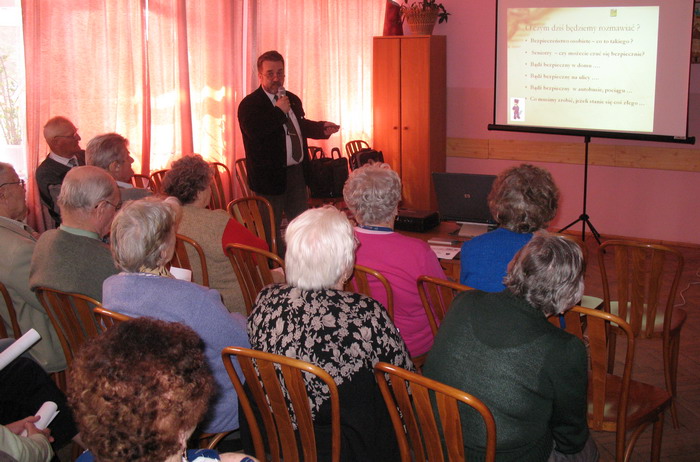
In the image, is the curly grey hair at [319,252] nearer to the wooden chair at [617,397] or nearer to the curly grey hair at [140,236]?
the curly grey hair at [140,236]

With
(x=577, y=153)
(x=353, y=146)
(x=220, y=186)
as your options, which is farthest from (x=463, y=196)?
(x=353, y=146)

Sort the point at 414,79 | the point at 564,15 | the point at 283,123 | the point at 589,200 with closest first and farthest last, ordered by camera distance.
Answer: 1. the point at 283,123
2. the point at 564,15
3. the point at 589,200
4. the point at 414,79

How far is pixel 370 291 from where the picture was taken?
106 inches

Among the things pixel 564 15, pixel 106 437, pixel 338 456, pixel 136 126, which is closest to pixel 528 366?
pixel 338 456

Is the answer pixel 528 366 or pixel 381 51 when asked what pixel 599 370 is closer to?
pixel 528 366

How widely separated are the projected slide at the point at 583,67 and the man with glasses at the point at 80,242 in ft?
13.8

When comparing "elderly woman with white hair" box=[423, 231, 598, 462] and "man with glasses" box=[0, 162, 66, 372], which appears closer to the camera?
"elderly woman with white hair" box=[423, 231, 598, 462]

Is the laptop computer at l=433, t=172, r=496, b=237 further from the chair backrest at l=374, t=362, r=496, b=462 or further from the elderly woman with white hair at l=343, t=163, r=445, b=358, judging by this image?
the chair backrest at l=374, t=362, r=496, b=462

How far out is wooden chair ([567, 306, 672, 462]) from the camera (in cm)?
213

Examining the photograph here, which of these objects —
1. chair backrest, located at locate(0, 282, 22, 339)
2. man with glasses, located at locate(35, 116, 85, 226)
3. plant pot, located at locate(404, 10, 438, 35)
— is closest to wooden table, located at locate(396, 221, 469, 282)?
chair backrest, located at locate(0, 282, 22, 339)

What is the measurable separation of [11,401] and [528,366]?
164cm

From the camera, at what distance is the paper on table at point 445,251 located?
325 cm

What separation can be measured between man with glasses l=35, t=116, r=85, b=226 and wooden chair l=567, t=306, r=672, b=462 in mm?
2865

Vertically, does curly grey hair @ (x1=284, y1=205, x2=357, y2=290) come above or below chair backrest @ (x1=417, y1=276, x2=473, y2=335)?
above
